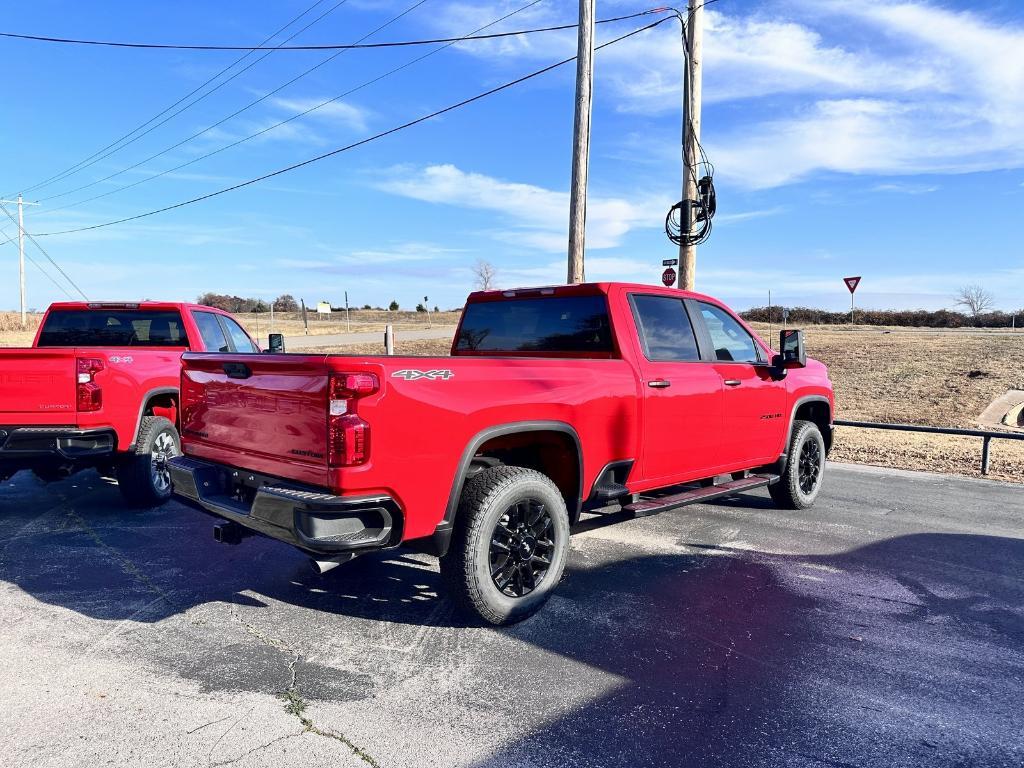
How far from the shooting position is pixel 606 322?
484 cm

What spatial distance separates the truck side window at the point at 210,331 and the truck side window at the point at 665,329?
497 centimetres

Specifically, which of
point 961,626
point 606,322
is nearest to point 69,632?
point 606,322

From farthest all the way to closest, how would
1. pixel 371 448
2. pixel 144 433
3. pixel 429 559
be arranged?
pixel 144 433
pixel 429 559
pixel 371 448

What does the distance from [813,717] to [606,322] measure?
264 centimetres

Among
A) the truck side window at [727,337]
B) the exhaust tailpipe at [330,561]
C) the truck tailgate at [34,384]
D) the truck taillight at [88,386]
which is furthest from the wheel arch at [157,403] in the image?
the truck side window at [727,337]

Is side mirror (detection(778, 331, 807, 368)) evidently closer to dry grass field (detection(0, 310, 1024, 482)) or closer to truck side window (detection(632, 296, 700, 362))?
truck side window (detection(632, 296, 700, 362))

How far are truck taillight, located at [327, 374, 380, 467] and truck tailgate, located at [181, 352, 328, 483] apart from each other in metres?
0.05

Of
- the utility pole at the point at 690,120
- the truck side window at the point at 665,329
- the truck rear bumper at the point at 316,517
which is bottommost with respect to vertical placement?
the truck rear bumper at the point at 316,517

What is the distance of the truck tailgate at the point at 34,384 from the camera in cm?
567

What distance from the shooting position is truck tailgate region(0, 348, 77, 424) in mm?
5668

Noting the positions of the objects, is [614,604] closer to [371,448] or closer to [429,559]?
[429,559]

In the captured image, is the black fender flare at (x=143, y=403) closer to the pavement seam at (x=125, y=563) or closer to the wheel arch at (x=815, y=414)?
the pavement seam at (x=125, y=563)

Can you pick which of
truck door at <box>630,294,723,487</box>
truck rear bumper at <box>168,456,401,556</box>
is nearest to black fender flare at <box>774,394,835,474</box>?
truck door at <box>630,294,723,487</box>

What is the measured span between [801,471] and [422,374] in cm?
475
